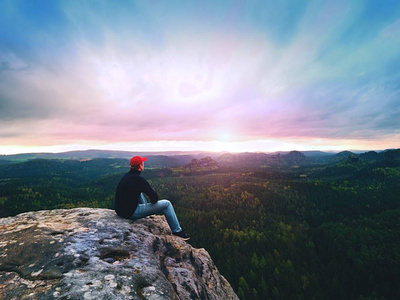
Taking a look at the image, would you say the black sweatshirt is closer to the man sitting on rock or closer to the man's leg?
the man sitting on rock

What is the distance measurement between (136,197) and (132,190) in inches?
18.8

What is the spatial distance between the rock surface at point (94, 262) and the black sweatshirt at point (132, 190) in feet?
3.59

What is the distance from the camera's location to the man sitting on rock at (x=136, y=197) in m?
8.50

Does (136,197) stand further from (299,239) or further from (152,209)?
(299,239)

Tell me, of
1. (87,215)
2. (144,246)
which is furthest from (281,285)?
(87,215)

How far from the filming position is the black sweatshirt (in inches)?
334

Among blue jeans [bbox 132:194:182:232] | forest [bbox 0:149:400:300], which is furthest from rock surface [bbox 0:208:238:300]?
forest [bbox 0:149:400:300]

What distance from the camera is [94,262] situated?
5.79 meters

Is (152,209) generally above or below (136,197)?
below

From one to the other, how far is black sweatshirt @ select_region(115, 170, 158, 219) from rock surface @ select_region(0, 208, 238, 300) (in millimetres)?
1094

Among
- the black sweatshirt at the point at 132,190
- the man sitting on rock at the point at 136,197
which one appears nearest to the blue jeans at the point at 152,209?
the man sitting on rock at the point at 136,197

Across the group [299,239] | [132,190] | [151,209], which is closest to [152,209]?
[151,209]

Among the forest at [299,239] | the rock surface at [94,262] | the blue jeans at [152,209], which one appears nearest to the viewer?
the rock surface at [94,262]

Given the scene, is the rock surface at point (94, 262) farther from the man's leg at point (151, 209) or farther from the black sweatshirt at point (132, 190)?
the black sweatshirt at point (132, 190)
